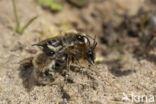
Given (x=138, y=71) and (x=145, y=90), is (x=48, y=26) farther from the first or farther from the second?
(x=145, y=90)

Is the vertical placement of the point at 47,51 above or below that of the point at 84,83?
above

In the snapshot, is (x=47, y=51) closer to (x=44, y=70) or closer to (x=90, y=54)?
(x=44, y=70)

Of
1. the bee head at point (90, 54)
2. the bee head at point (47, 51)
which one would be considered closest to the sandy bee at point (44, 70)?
the bee head at point (47, 51)

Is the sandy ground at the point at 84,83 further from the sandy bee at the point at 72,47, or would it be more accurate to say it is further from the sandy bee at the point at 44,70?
the sandy bee at the point at 72,47

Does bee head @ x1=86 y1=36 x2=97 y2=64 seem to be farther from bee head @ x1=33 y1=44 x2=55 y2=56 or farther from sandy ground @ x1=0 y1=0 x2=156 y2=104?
bee head @ x1=33 y1=44 x2=55 y2=56

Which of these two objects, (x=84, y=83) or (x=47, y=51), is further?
(x=84, y=83)

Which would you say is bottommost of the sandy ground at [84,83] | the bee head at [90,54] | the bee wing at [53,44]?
the sandy ground at [84,83]

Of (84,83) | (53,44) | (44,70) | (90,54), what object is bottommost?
(84,83)

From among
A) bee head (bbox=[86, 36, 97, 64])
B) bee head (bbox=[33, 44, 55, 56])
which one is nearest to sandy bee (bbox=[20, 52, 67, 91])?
bee head (bbox=[33, 44, 55, 56])

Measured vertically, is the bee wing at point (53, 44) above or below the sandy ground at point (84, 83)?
above

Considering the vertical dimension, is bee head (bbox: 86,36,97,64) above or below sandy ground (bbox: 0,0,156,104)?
above

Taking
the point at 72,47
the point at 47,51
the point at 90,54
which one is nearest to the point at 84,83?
the point at 90,54
